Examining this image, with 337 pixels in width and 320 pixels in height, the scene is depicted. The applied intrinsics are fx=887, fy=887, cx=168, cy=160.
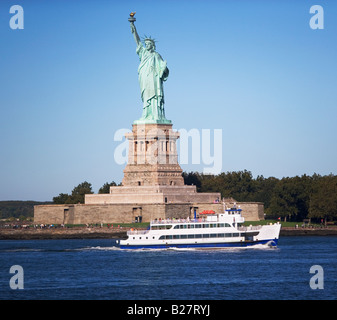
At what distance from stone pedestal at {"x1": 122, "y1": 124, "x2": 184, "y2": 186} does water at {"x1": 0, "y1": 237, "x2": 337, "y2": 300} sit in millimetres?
23680

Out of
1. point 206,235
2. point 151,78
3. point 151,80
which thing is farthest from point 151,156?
point 206,235

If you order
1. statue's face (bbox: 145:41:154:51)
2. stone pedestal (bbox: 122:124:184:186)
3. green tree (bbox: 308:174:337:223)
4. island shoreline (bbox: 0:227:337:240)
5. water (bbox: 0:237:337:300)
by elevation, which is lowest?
water (bbox: 0:237:337:300)

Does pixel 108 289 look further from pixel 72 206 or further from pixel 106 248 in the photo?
pixel 72 206

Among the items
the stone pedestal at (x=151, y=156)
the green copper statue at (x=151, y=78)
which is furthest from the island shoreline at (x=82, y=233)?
the green copper statue at (x=151, y=78)

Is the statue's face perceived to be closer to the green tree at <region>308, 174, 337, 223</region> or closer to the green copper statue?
the green copper statue

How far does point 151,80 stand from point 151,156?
10060 millimetres

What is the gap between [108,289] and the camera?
54.1 m

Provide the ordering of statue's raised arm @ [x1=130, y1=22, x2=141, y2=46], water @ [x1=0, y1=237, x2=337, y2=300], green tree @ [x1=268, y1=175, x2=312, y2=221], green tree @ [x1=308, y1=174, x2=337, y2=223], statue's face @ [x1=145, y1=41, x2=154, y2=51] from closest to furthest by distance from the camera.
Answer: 1. water @ [x1=0, y1=237, x2=337, y2=300]
2. statue's raised arm @ [x1=130, y1=22, x2=141, y2=46]
3. statue's face @ [x1=145, y1=41, x2=154, y2=51]
4. green tree @ [x1=308, y1=174, x2=337, y2=223]
5. green tree @ [x1=268, y1=175, x2=312, y2=221]

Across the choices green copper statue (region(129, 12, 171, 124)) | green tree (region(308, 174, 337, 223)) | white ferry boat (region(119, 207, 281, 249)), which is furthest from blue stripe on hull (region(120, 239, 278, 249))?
green copper statue (region(129, 12, 171, 124))

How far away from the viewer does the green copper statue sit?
117m

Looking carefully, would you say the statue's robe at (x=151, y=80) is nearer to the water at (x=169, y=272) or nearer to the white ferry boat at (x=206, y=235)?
the water at (x=169, y=272)
